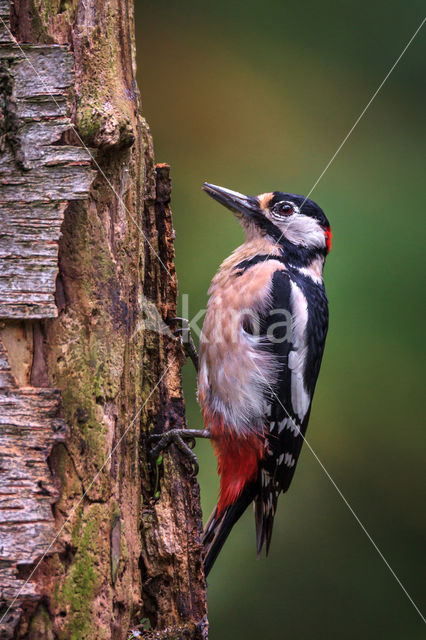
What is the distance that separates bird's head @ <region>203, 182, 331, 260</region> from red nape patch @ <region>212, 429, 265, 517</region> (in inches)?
30.2

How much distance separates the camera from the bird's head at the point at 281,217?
2473 mm

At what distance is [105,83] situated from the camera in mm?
1420

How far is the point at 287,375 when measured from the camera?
2250 millimetres

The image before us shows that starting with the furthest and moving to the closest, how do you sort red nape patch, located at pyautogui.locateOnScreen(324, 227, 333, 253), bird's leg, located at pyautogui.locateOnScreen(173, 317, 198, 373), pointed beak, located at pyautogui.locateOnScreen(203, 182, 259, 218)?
red nape patch, located at pyautogui.locateOnScreen(324, 227, 333, 253) < pointed beak, located at pyautogui.locateOnScreen(203, 182, 259, 218) < bird's leg, located at pyautogui.locateOnScreen(173, 317, 198, 373)

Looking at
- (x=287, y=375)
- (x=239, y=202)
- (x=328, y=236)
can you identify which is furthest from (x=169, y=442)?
(x=328, y=236)

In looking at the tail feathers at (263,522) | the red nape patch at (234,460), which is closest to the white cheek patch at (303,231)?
the red nape patch at (234,460)

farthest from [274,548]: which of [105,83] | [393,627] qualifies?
[105,83]

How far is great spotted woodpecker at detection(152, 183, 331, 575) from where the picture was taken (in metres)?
2.19

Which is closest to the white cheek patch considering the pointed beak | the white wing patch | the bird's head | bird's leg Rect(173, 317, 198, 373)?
the bird's head

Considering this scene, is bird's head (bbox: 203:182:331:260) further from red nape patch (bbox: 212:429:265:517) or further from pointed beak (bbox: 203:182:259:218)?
red nape patch (bbox: 212:429:265:517)

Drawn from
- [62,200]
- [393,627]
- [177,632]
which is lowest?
[393,627]

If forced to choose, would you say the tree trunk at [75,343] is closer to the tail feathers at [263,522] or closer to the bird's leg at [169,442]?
the bird's leg at [169,442]

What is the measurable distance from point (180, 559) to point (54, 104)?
1.13m

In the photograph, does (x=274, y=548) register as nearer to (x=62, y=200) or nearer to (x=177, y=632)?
(x=177, y=632)
